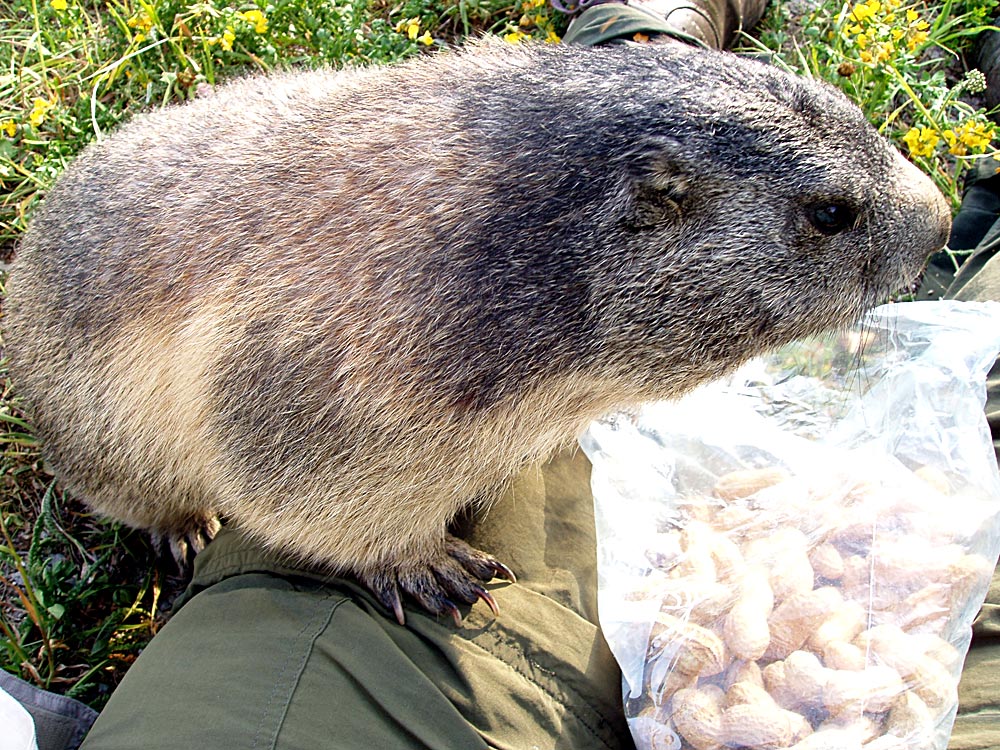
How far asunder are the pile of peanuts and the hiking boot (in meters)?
2.62

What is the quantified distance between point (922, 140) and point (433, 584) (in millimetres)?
3215

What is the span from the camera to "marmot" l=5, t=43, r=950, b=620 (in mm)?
2316

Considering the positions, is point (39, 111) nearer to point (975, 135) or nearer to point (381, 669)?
point (381, 669)

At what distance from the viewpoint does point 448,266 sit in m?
2.38

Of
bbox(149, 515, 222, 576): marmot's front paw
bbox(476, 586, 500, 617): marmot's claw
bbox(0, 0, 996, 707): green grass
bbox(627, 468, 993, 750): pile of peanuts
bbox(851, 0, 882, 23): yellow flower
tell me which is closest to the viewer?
bbox(627, 468, 993, 750): pile of peanuts

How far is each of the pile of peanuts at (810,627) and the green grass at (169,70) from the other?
2252mm

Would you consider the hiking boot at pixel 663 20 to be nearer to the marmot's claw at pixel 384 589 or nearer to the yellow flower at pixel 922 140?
the yellow flower at pixel 922 140

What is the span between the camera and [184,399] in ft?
9.12

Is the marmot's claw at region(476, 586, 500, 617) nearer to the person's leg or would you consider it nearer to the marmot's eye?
the person's leg

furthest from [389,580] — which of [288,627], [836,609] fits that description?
[836,609]

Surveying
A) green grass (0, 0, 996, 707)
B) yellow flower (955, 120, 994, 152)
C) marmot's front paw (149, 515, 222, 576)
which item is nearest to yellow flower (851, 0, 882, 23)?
green grass (0, 0, 996, 707)

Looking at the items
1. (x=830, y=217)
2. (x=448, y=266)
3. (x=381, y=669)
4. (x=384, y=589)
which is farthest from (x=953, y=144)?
(x=381, y=669)

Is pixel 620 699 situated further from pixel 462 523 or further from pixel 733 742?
pixel 462 523

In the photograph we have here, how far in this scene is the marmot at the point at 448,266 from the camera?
232 cm
